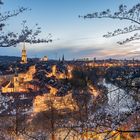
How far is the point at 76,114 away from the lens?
40000mm

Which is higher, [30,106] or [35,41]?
[35,41]

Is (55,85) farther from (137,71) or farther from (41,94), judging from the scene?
(137,71)

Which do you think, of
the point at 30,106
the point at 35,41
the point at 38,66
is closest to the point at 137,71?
the point at 35,41

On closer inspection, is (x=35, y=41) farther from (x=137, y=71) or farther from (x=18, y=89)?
(x=18, y=89)

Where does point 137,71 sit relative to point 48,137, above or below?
above

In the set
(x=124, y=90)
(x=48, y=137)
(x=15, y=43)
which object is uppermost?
(x=15, y=43)

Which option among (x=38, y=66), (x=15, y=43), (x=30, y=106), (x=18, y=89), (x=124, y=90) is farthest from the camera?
(x=38, y=66)

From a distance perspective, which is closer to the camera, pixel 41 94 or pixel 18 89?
pixel 41 94

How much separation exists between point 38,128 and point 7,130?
6285 mm

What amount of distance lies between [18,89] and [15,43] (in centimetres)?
7375

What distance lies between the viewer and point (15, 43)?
6430 mm

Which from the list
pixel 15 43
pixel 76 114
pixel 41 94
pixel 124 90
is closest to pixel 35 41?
pixel 15 43

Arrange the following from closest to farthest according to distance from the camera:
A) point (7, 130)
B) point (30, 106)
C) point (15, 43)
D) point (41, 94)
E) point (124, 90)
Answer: point (124, 90)
point (15, 43)
point (7, 130)
point (30, 106)
point (41, 94)

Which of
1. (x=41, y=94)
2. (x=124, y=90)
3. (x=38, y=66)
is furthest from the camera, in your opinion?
(x=38, y=66)
